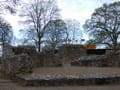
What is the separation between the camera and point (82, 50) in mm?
36938

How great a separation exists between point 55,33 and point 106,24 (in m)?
8.63

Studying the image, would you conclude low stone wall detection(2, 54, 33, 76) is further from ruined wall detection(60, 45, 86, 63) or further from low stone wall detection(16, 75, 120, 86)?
ruined wall detection(60, 45, 86, 63)

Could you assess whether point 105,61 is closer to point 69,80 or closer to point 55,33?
point 69,80

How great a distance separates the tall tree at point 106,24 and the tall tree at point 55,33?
4.18 meters

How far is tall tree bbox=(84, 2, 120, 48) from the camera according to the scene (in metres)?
58.3

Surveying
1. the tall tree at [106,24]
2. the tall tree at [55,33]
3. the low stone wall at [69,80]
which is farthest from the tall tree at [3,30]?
the tall tree at [106,24]

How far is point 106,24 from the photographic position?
194 feet

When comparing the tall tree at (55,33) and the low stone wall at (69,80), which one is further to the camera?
the tall tree at (55,33)

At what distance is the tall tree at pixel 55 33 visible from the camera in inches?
2129

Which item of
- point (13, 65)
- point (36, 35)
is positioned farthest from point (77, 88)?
point (36, 35)

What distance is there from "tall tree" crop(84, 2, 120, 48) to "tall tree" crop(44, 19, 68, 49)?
13.7 feet

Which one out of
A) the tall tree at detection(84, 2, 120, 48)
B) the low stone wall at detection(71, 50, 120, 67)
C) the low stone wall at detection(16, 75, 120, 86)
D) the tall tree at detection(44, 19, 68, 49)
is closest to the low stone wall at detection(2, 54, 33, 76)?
the low stone wall at detection(16, 75, 120, 86)

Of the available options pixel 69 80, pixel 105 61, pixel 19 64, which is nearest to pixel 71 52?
pixel 105 61

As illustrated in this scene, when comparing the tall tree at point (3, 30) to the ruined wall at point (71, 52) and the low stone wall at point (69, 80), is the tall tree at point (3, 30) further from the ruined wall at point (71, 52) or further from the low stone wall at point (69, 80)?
the low stone wall at point (69, 80)
